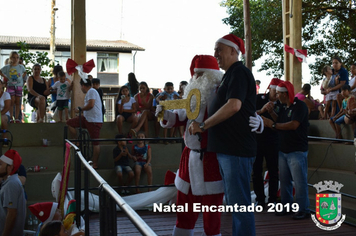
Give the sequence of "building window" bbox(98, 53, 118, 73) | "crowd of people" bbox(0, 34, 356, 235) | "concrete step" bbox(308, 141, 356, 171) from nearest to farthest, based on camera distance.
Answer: "crowd of people" bbox(0, 34, 356, 235) → "concrete step" bbox(308, 141, 356, 171) → "building window" bbox(98, 53, 118, 73)

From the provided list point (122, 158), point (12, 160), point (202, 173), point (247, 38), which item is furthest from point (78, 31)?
point (202, 173)

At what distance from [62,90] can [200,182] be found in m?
6.17

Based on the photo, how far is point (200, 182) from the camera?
3023 mm

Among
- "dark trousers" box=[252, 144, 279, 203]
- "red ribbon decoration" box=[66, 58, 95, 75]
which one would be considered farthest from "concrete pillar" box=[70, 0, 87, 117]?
"dark trousers" box=[252, 144, 279, 203]

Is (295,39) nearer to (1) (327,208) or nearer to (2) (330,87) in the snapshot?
(2) (330,87)

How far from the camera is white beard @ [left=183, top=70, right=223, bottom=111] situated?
10.5ft

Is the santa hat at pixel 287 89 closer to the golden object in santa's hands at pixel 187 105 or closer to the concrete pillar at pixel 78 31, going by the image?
the golden object in santa's hands at pixel 187 105

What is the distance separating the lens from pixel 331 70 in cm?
845

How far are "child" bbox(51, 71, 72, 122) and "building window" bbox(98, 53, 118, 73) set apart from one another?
20.6 meters

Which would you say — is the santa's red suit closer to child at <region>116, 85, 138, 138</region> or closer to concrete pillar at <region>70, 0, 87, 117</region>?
child at <region>116, 85, 138, 138</region>

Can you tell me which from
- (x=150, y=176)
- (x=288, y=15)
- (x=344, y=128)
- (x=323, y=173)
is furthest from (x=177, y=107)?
(x=288, y=15)

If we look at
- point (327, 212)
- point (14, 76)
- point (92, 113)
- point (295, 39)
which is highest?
point (295, 39)

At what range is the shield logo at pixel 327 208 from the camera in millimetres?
4547

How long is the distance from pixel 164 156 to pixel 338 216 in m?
4.10
